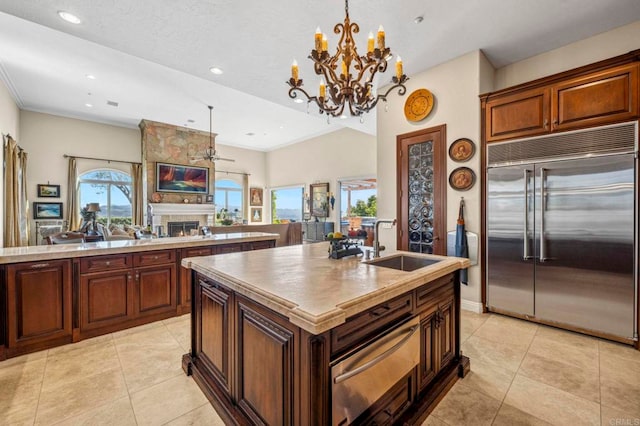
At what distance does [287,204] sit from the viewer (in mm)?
10719

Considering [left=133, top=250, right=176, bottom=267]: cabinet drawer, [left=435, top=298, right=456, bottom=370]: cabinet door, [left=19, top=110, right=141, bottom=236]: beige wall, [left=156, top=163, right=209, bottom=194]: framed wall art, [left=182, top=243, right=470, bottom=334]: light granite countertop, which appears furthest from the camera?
[left=156, top=163, right=209, bottom=194]: framed wall art

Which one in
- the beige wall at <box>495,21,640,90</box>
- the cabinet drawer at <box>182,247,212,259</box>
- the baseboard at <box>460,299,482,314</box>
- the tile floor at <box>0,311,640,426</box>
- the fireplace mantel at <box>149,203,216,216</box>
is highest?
the beige wall at <box>495,21,640,90</box>

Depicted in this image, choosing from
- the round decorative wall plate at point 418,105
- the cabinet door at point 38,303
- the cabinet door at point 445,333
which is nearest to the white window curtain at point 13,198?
the cabinet door at point 38,303

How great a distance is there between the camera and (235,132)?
890cm

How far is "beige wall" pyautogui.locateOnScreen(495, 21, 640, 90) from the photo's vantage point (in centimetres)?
291

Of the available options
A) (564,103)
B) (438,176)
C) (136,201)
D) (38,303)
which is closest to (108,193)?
(136,201)

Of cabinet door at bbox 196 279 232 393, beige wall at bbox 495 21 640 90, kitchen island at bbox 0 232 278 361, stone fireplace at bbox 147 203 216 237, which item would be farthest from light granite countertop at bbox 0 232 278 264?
stone fireplace at bbox 147 203 216 237

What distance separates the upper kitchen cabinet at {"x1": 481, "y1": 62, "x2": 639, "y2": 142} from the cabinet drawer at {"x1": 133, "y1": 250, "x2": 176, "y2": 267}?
401 centimetres

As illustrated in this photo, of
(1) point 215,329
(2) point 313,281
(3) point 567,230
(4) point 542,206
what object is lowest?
(1) point 215,329

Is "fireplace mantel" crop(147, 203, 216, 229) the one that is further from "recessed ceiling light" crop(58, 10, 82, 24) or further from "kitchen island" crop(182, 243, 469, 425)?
"kitchen island" crop(182, 243, 469, 425)

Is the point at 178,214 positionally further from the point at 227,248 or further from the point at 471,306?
the point at 471,306

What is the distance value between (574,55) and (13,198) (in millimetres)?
9297

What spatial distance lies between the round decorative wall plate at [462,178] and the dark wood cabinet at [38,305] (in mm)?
4292

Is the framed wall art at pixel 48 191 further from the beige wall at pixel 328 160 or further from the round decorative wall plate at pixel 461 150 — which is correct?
the round decorative wall plate at pixel 461 150
